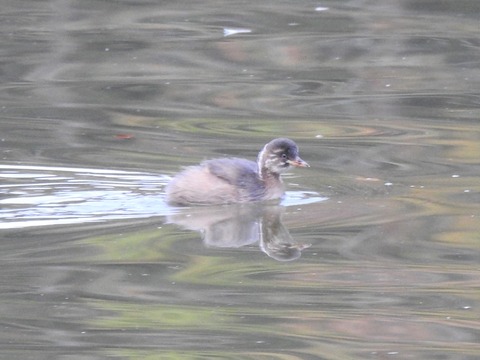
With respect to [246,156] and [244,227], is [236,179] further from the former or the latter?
[246,156]

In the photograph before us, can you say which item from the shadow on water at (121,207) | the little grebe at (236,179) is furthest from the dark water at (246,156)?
the little grebe at (236,179)

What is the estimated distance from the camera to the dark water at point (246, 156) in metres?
6.11

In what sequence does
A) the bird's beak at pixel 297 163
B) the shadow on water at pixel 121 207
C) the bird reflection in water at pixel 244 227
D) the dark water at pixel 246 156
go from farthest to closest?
1. the bird's beak at pixel 297 163
2. the shadow on water at pixel 121 207
3. the bird reflection in water at pixel 244 227
4. the dark water at pixel 246 156

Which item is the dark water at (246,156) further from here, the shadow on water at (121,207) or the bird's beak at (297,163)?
the bird's beak at (297,163)

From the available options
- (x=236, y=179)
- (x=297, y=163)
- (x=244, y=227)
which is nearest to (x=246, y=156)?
(x=297, y=163)

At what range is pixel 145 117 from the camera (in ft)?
35.9

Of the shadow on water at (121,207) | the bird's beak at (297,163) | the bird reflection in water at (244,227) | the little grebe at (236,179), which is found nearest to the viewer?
the bird reflection in water at (244,227)

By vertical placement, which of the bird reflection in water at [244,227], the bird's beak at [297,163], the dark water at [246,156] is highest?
the bird's beak at [297,163]

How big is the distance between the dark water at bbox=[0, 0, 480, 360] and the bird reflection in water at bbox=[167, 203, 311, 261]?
23 mm

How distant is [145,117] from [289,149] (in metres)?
2.42

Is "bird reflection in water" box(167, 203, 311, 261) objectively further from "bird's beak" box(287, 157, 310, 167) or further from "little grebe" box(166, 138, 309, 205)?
"bird's beak" box(287, 157, 310, 167)

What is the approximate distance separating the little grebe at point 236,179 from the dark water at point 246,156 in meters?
0.13

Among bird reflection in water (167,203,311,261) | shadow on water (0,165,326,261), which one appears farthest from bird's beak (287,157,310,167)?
bird reflection in water (167,203,311,261)

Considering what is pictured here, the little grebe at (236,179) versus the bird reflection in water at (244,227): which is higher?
the little grebe at (236,179)
